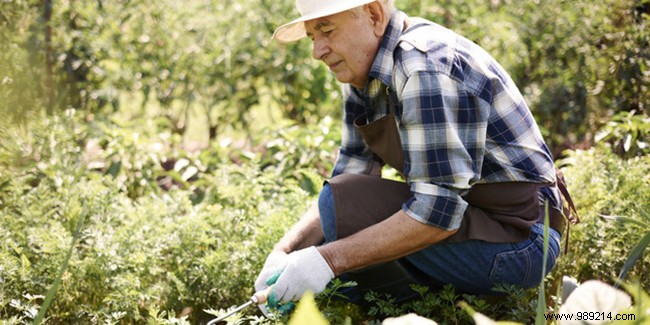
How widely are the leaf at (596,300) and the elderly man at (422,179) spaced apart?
1.45ft

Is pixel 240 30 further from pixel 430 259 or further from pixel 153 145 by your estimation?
pixel 430 259

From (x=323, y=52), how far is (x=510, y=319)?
97 centimetres

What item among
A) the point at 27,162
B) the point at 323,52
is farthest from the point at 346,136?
the point at 27,162

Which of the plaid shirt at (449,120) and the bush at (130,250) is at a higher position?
the plaid shirt at (449,120)

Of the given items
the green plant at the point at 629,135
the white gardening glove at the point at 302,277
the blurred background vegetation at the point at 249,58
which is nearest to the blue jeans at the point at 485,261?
the white gardening glove at the point at 302,277

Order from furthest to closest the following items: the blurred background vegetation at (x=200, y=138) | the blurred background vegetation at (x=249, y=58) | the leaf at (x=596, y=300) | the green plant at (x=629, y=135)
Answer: the blurred background vegetation at (x=249, y=58) → the green plant at (x=629, y=135) → the blurred background vegetation at (x=200, y=138) → the leaf at (x=596, y=300)

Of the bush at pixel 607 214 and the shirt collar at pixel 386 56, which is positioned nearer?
the shirt collar at pixel 386 56

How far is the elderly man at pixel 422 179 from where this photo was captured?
201cm

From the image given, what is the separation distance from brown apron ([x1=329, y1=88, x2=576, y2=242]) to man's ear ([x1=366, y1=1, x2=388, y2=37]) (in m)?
0.24

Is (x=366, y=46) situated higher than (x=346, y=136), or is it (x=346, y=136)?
(x=366, y=46)

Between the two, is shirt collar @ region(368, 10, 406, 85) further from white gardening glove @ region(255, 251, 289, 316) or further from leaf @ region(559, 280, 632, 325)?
leaf @ region(559, 280, 632, 325)

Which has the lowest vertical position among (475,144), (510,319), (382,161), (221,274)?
(510,319)

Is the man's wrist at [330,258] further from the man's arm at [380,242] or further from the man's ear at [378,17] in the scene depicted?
the man's ear at [378,17]

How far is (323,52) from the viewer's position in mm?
2148
